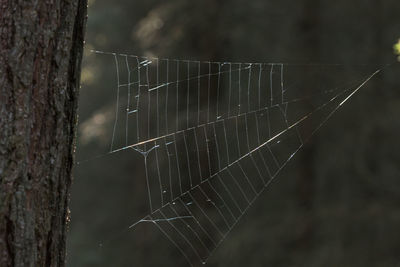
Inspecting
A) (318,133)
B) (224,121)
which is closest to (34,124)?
(224,121)

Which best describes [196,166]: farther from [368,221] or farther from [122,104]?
[368,221]

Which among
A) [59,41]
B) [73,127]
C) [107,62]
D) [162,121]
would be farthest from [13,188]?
[107,62]

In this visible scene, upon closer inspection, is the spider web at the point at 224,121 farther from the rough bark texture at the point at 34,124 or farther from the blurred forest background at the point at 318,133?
the rough bark texture at the point at 34,124

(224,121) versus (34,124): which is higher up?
(34,124)

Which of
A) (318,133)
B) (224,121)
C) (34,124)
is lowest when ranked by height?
(318,133)

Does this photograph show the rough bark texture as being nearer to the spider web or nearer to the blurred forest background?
the spider web

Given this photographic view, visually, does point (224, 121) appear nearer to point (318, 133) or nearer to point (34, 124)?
point (318, 133)
